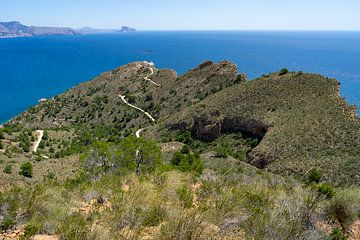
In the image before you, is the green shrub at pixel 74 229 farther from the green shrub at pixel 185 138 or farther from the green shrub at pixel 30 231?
the green shrub at pixel 185 138

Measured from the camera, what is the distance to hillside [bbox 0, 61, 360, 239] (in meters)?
7.41

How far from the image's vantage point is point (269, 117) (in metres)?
43.8

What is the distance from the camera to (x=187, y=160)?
29641 millimetres

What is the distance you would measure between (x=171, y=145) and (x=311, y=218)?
117 feet

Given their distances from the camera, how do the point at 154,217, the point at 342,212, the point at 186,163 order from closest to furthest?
1. the point at 154,217
2. the point at 342,212
3. the point at 186,163

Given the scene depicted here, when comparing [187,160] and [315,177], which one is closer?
[315,177]

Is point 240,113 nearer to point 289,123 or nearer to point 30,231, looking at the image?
point 289,123

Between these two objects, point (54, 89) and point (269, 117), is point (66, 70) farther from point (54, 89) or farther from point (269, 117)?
point (269, 117)

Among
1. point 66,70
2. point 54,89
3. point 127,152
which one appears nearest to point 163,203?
point 127,152

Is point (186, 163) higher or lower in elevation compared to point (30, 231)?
lower

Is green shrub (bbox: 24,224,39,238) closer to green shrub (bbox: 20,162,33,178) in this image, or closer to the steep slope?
green shrub (bbox: 20,162,33,178)

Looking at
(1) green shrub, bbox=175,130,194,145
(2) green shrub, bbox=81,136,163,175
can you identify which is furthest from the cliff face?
(2) green shrub, bbox=81,136,163,175

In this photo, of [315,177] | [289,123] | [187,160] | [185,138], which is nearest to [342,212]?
[315,177]

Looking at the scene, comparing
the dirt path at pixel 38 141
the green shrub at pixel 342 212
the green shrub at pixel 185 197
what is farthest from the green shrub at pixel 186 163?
the dirt path at pixel 38 141
